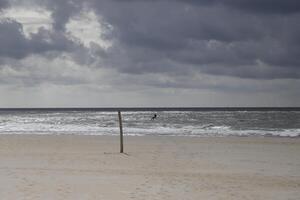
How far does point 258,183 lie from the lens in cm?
1259

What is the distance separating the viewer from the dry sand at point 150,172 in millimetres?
10930

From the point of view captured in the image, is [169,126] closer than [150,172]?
No

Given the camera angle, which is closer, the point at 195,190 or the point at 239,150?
the point at 195,190

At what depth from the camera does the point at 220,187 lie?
1185 cm

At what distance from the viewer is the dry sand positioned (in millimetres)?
10930

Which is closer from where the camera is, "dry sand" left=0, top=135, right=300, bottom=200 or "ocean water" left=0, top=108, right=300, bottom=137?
"dry sand" left=0, top=135, right=300, bottom=200

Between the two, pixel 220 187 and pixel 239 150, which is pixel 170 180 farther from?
pixel 239 150

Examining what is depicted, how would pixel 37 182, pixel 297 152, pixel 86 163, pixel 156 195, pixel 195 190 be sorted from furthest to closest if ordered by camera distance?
pixel 297 152 → pixel 86 163 → pixel 37 182 → pixel 195 190 → pixel 156 195

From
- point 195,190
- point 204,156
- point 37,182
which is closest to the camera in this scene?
point 195,190

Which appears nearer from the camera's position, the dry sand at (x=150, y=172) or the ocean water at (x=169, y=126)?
the dry sand at (x=150, y=172)

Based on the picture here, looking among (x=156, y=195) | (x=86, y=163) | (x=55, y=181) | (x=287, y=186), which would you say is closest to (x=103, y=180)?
(x=55, y=181)

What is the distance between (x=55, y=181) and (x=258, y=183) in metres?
5.48

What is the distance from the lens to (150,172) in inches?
564

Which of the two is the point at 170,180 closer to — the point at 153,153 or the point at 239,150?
the point at 153,153
